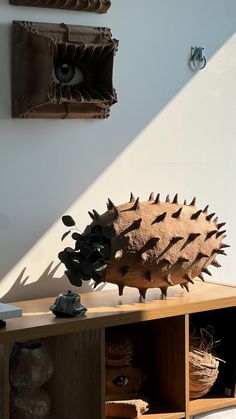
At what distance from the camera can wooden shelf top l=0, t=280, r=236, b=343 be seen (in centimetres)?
218

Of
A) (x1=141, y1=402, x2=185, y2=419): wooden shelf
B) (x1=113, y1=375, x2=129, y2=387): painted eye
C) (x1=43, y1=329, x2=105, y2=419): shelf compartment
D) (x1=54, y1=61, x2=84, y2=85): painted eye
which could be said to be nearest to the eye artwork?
(x1=54, y1=61, x2=84, y2=85): painted eye

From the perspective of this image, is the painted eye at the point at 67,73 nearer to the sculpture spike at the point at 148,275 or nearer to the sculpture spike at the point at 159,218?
the sculpture spike at the point at 159,218

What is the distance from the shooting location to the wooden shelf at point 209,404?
2604 millimetres

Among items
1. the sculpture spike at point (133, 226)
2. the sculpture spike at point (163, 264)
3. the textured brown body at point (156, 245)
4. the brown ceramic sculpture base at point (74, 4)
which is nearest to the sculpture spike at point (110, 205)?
the textured brown body at point (156, 245)

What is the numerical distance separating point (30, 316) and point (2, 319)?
0.49 ft

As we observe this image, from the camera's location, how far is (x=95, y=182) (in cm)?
272

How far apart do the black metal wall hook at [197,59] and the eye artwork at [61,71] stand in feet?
1.33

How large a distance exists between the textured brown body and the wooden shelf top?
6 centimetres

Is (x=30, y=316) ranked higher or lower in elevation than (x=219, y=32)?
lower

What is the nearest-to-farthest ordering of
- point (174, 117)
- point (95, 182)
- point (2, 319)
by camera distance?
point (2, 319)
point (95, 182)
point (174, 117)

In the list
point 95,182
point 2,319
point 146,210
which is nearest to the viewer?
point 2,319

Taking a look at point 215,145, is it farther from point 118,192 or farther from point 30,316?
point 30,316

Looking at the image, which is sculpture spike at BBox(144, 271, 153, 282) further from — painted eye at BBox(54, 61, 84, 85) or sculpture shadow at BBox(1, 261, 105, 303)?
painted eye at BBox(54, 61, 84, 85)

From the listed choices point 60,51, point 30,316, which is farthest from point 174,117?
point 30,316
